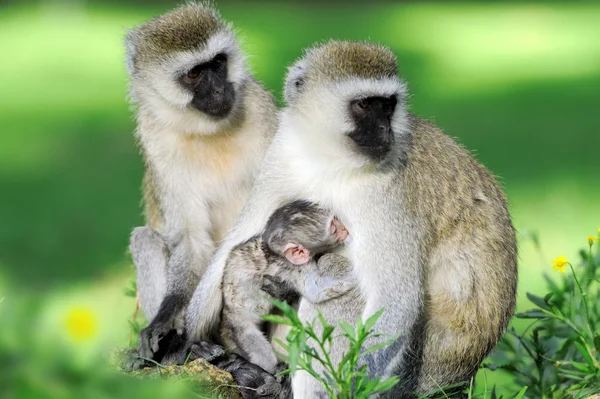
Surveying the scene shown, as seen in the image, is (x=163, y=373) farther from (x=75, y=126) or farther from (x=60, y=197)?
(x=75, y=126)

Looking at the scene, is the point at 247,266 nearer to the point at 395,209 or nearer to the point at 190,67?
the point at 395,209

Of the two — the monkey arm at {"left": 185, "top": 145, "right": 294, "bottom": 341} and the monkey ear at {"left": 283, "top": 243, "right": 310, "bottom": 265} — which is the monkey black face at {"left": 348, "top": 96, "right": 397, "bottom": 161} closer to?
the monkey arm at {"left": 185, "top": 145, "right": 294, "bottom": 341}

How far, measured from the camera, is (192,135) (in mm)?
6395

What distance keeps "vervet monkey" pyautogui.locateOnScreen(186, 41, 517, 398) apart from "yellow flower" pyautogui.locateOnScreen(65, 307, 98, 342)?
2.02 meters

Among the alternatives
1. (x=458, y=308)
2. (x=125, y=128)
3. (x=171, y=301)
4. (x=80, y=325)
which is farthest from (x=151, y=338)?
(x=125, y=128)

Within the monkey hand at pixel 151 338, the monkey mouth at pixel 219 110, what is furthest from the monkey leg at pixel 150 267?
the monkey mouth at pixel 219 110

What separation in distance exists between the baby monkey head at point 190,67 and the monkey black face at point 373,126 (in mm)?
1351

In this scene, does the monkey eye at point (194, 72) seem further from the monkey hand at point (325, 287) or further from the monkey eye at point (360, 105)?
the monkey hand at point (325, 287)

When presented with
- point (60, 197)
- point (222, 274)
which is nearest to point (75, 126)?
point (60, 197)

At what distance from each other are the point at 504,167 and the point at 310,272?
29.6ft

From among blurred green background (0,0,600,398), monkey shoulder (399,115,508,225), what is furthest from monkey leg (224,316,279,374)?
monkey shoulder (399,115,508,225)

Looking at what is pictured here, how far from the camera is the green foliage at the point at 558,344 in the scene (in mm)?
5254

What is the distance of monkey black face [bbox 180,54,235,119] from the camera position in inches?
245

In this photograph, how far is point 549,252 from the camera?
10.4 meters
